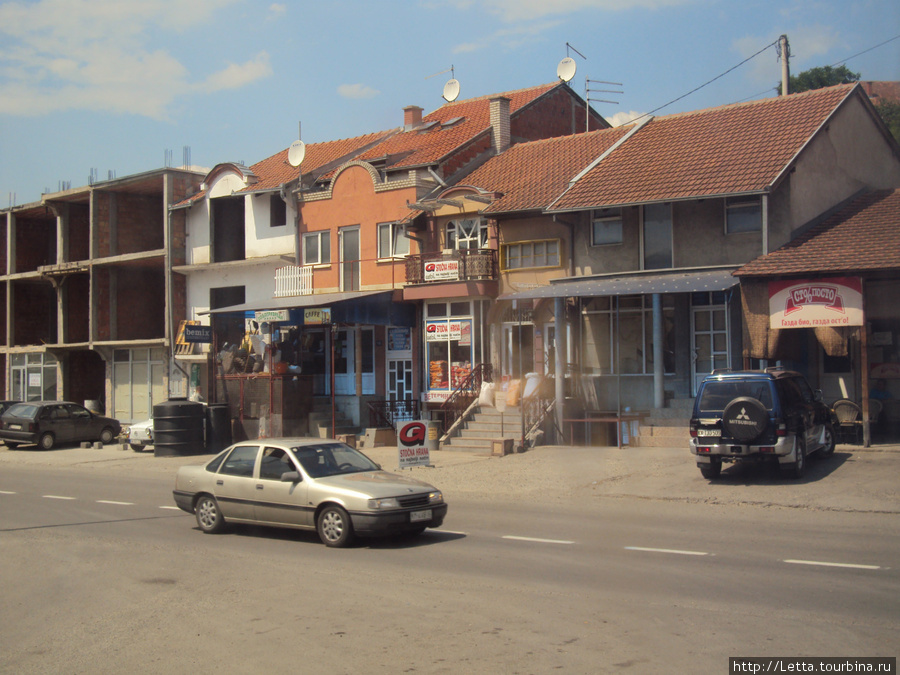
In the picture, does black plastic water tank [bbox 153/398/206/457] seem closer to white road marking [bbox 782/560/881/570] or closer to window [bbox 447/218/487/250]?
window [bbox 447/218/487/250]

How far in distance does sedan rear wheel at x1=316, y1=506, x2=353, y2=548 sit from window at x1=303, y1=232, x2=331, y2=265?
2065cm

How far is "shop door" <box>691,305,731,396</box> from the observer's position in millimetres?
A: 22766

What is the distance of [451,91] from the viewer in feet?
Answer: 118

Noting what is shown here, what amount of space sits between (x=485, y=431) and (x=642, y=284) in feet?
19.5

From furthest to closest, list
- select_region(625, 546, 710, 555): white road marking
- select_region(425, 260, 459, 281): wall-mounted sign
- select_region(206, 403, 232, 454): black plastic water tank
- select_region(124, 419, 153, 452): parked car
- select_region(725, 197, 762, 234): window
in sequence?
select_region(124, 419, 153, 452): parked car → select_region(425, 260, 459, 281): wall-mounted sign → select_region(206, 403, 232, 454): black plastic water tank → select_region(725, 197, 762, 234): window → select_region(625, 546, 710, 555): white road marking

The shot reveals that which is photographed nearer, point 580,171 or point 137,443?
point 580,171

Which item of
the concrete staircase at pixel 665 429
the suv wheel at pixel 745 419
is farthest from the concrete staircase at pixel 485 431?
the suv wheel at pixel 745 419

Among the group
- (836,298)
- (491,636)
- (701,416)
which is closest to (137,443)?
(701,416)

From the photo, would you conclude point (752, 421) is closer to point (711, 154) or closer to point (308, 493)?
point (308, 493)

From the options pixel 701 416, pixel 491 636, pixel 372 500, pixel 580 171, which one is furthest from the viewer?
pixel 580 171

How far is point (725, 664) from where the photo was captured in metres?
6.14

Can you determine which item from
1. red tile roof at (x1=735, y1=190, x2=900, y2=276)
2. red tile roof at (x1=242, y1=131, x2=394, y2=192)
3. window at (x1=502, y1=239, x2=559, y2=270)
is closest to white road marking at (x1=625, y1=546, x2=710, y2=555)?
red tile roof at (x1=735, y1=190, x2=900, y2=276)

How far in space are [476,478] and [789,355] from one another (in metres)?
8.32

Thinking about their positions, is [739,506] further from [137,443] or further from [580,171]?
[137,443]
